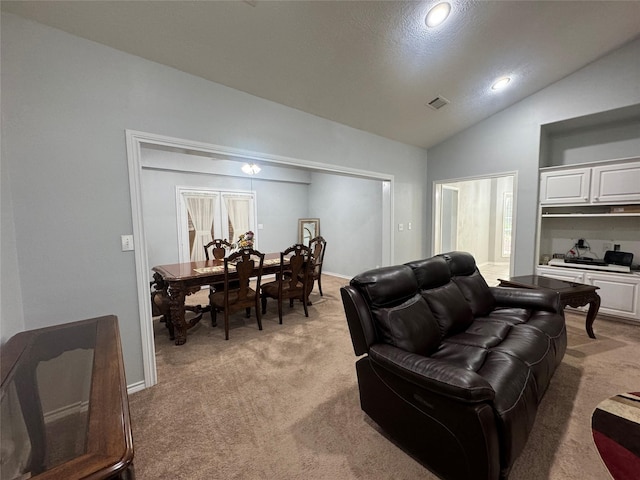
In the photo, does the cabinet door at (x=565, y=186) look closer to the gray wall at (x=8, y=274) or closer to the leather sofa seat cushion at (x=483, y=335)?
the leather sofa seat cushion at (x=483, y=335)

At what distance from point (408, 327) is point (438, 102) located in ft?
10.3

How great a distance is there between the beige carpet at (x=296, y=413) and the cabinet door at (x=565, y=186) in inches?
66.2

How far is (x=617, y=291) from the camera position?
331 cm

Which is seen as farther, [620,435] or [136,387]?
[136,387]

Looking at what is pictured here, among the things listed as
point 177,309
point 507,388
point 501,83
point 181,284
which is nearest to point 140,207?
point 181,284

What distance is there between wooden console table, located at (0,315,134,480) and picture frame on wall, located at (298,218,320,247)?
541 cm

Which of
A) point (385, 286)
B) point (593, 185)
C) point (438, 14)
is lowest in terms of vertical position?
point (385, 286)

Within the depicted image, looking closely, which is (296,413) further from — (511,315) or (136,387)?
(511,315)

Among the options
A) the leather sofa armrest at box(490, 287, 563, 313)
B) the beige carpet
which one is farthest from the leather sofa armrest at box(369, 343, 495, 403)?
the leather sofa armrest at box(490, 287, 563, 313)

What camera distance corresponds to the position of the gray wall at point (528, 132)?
3.17 metres

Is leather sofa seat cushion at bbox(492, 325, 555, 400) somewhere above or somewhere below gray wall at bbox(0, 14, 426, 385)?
below

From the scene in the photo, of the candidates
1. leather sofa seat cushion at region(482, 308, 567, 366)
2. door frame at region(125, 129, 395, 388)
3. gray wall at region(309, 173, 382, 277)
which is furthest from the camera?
gray wall at region(309, 173, 382, 277)

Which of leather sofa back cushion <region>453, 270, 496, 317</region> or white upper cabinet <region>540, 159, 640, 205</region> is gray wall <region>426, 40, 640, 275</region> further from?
leather sofa back cushion <region>453, 270, 496, 317</region>

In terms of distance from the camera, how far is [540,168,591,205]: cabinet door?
3.51 metres
